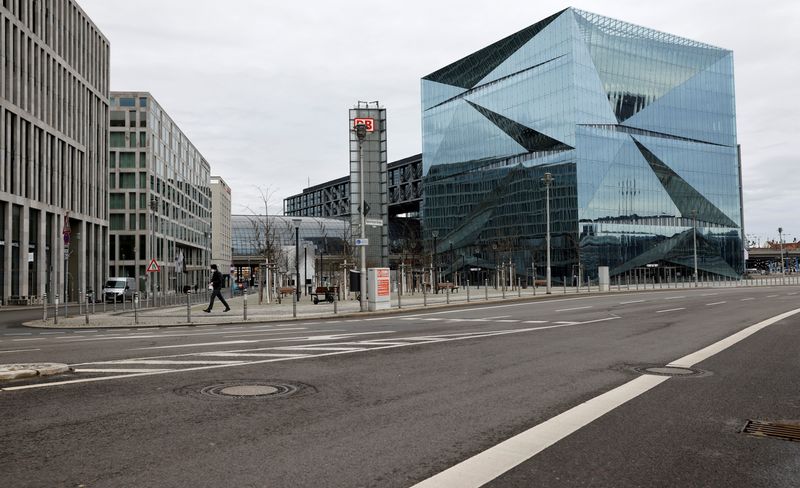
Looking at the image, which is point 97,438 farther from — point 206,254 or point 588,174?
point 206,254

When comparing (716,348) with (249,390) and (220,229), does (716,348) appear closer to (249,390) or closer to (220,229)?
(249,390)

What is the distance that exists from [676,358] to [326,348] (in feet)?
20.9

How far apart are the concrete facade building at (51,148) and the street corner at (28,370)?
104ft

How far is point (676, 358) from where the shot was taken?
35.9ft

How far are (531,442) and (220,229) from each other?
142890 mm

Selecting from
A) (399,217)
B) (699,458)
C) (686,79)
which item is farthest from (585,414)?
(399,217)

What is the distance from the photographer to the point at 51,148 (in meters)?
51.6

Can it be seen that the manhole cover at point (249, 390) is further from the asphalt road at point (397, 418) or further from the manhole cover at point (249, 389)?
the asphalt road at point (397, 418)

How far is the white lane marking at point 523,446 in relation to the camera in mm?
4500

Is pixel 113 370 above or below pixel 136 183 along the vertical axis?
below

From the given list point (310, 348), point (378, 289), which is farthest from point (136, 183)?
point (310, 348)

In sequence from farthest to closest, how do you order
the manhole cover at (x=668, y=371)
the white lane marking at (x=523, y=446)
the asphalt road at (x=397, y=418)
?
the manhole cover at (x=668, y=371) < the asphalt road at (x=397, y=418) < the white lane marking at (x=523, y=446)

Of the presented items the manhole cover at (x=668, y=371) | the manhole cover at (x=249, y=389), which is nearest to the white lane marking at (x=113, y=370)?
the manhole cover at (x=249, y=389)

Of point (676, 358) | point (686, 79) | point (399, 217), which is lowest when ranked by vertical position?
point (676, 358)
